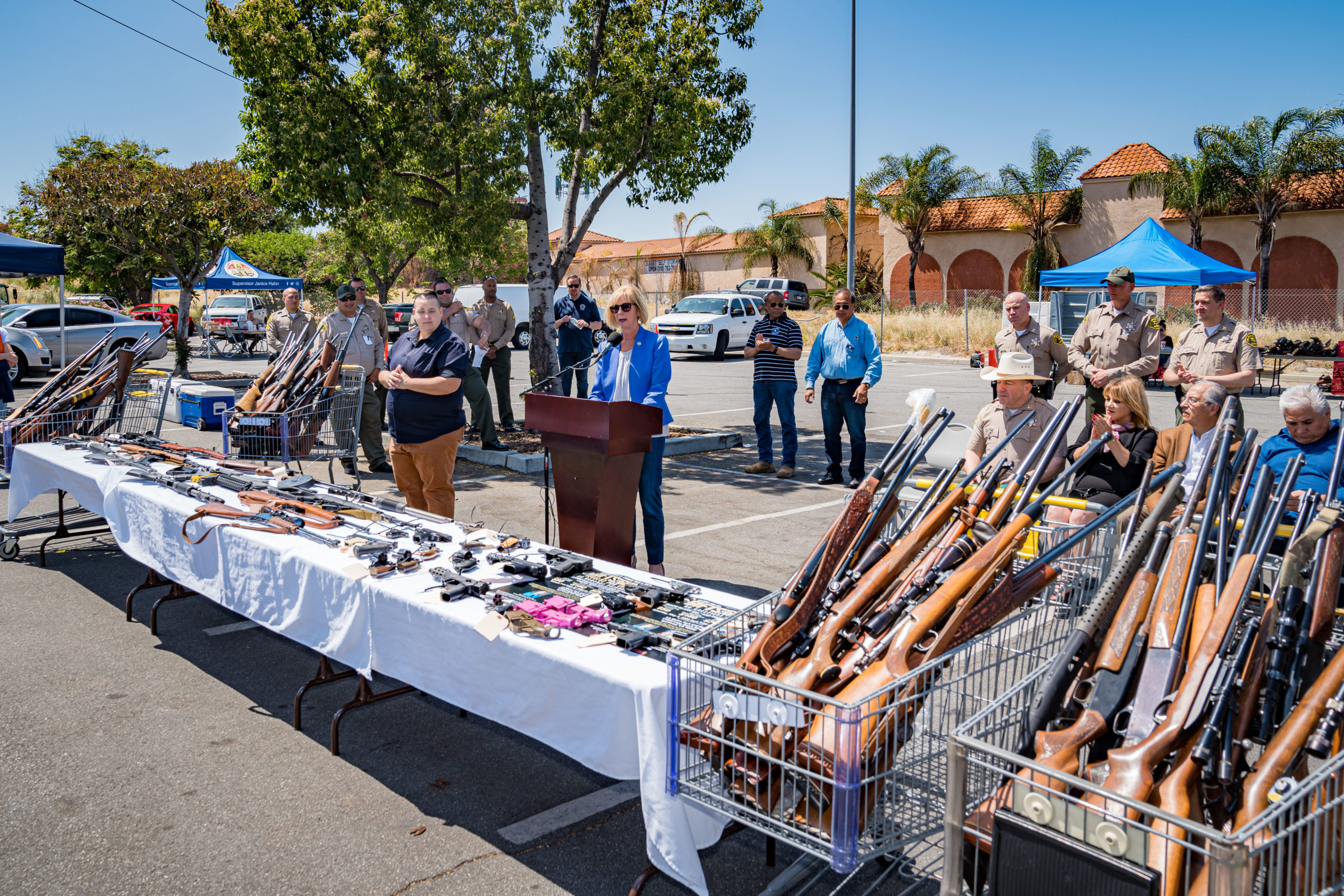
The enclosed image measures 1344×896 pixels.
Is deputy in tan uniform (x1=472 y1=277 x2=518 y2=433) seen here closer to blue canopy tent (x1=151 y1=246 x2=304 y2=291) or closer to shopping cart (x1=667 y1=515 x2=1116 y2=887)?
shopping cart (x1=667 y1=515 x2=1116 y2=887)

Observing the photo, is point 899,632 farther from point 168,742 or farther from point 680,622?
point 168,742

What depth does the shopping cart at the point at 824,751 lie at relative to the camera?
2486 millimetres

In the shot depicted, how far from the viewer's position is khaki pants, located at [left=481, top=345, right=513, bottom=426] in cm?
1214

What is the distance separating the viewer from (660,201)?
12797 millimetres

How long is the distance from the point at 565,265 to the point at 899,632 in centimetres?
1109

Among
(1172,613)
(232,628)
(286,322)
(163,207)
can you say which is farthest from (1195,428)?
(163,207)

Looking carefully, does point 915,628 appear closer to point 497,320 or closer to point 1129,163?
point 497,320

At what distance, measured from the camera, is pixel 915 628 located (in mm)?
2711

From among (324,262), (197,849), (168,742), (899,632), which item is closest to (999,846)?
(899,632)

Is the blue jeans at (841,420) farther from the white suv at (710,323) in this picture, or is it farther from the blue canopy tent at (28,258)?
the white suv at (710,323)

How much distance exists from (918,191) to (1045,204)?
528 cm

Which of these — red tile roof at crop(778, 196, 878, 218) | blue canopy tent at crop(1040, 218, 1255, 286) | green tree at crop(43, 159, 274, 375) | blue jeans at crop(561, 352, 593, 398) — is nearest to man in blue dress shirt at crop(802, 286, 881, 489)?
blue jeans at crop(561, 352, 593, 398)

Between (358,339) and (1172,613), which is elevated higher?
(358,339)

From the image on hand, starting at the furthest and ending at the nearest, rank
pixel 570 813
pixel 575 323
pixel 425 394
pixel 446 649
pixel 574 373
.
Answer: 1. pixel 574 373
2. pixel 575 323
3. pixel 425 394
4. pixel 570 813
5. pixel 446 649
